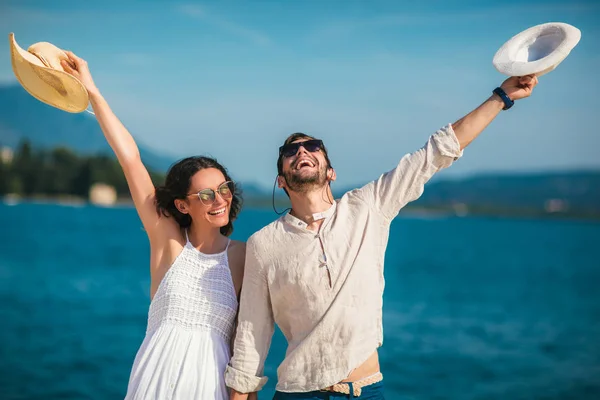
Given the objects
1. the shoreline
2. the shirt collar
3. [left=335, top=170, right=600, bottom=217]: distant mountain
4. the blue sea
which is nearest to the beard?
the shirt collar

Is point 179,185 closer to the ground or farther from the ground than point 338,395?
farther from the ground

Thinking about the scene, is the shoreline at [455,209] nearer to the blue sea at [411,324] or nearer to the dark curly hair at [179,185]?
the blue sea at [411,324]

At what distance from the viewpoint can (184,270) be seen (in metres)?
3.84

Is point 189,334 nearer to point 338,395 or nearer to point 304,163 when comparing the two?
point 338,395

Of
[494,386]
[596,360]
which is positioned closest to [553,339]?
[596,360]

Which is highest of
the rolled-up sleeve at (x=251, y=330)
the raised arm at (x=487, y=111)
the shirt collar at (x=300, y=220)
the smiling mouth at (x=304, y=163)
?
the raised arm at (x=487, y=111)

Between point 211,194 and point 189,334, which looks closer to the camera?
point 189,334

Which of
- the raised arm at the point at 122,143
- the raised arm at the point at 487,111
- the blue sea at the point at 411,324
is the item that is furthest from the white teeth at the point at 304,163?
the blue sea at the point at 411,324

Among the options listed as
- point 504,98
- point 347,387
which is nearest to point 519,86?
point 504,98

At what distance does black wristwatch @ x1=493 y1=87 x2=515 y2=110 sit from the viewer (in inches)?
137

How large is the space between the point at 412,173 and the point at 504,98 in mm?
581

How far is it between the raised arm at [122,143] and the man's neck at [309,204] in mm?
855

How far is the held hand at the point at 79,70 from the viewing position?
12.6 ft

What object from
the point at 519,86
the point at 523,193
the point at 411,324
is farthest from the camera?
the point at 523,193
